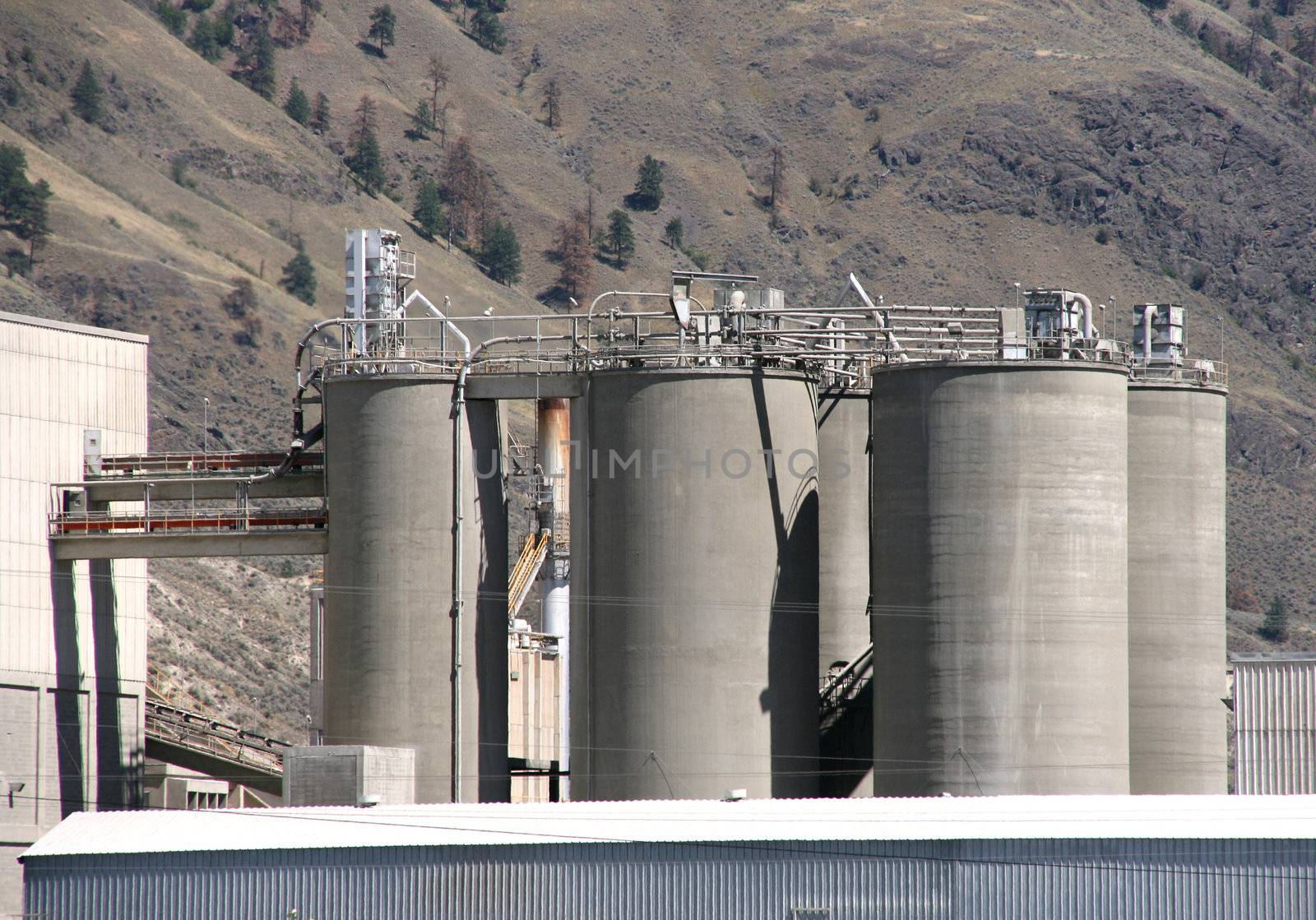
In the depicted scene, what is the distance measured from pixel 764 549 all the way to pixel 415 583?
354 inches

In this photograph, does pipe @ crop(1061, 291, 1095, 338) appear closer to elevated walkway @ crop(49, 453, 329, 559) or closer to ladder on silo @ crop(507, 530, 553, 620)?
elevated walkway @ crop(49, 453, 329, 559)

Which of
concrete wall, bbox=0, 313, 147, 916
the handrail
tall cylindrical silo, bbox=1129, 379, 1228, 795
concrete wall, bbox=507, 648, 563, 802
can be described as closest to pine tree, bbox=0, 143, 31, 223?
concrete wall, bbox=507, 648, 563, 802

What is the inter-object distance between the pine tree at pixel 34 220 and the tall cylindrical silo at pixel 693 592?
132929 mm

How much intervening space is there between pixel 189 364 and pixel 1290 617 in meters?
88.6

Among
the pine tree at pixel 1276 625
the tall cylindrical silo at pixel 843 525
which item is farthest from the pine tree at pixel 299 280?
the tall cylindrical silo at pixel 843 525

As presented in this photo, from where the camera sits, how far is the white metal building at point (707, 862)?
40312 mm

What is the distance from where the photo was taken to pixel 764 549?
5238cm

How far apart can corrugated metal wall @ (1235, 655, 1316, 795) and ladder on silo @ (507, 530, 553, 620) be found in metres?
30.9

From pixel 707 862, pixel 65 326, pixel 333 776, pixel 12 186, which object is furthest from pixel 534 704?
pixel 12 186

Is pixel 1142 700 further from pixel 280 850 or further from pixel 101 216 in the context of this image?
pixel 101 216

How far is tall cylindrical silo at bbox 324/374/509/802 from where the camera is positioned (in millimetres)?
54500

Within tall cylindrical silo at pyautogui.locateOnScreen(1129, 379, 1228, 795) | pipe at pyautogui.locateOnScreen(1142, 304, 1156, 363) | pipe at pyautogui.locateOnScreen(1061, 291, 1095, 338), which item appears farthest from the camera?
pipe at pyautogui.locateOnScreen(1142, 304, 1156, 363)

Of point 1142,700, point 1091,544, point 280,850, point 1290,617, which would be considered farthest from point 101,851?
point 1290,617

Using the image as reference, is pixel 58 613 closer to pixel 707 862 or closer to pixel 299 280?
pixel 707 862
